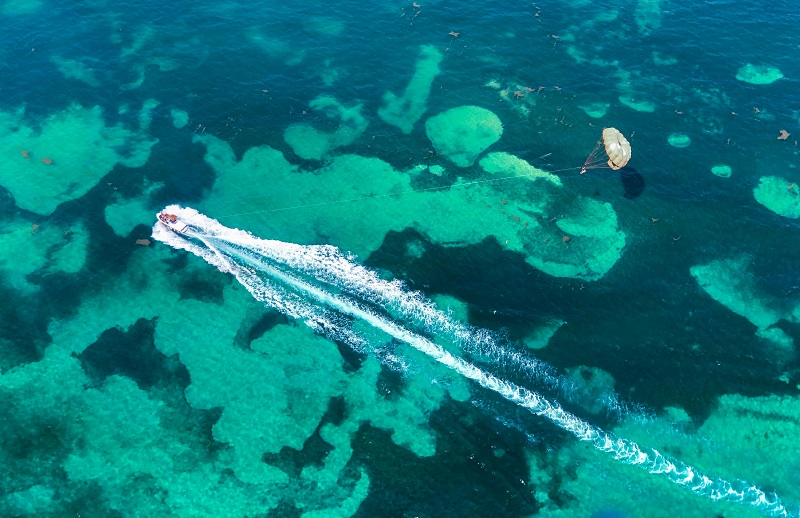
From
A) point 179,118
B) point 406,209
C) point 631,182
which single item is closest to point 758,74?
point 631,182

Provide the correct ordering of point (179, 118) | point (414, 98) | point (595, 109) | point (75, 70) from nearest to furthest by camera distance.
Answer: point (179, 118), point (595, 109), point (414, 98), point (75, 70)

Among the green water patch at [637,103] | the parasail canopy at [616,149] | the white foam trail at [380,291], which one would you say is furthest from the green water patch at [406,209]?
the green water patch at [637,103]

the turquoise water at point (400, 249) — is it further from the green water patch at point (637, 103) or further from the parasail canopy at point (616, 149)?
the parasail canopy at point (616, 149)

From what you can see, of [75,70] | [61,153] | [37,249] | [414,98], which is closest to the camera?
[37,249]

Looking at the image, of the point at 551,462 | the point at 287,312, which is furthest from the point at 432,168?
the point at 551,462

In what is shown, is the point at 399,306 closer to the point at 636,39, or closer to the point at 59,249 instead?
the point at 59,249

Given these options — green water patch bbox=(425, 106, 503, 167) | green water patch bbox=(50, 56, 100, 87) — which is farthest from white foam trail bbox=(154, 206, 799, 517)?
green water patch bbox=(50, 56, 100, 87)

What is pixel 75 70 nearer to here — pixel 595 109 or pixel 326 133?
pixel 326 133
